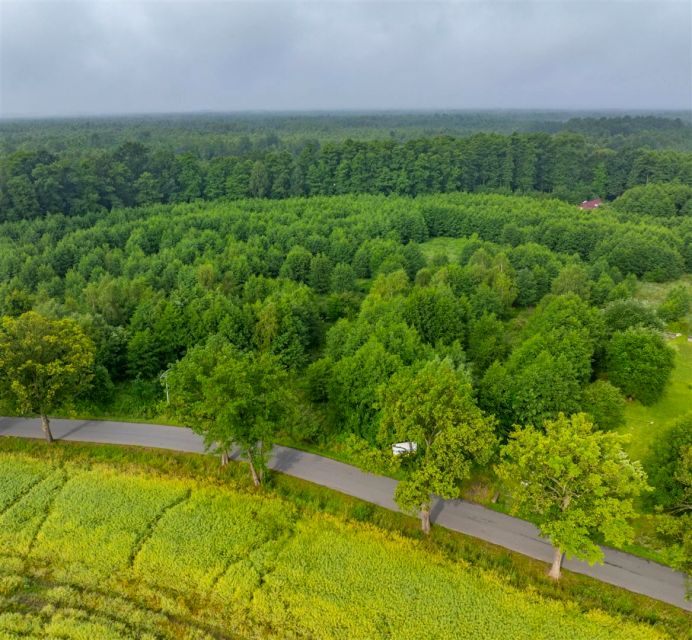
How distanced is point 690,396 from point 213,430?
35.5 metres

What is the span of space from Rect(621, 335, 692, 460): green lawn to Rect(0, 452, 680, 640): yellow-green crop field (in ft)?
49.5

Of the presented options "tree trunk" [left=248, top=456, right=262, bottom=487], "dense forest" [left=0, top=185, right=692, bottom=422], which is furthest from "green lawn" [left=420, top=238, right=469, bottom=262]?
"tree trunk" [left=248, top=456, right=262, bottom=487]

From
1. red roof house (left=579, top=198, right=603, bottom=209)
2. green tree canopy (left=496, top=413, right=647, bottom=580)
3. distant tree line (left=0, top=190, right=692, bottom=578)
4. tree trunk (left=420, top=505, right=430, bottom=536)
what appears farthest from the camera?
red roof house (left=579, top=198, right=603, bottom=209)

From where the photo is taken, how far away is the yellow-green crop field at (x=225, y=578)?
65.4 feet

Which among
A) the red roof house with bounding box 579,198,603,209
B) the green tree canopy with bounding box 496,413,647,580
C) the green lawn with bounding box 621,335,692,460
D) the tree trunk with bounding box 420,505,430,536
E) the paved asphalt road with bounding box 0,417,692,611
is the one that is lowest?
the red roof house with bounding box 579,198,603,209

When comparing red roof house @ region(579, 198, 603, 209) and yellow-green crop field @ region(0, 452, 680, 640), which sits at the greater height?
yellow-green crop field @ region(0, 452, 680, 640)

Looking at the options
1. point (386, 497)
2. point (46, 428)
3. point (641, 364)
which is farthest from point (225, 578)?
point (641, 364)

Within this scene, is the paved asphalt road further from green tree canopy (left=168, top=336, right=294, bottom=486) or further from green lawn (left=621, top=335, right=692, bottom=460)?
green lawn (left=621, top=335, right=692, bottom=460)

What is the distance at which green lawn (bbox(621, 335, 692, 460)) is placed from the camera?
3247cm

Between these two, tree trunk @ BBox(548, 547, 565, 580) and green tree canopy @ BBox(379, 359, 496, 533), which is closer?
tree trunk @ BBox(548, 547, 565, 580)

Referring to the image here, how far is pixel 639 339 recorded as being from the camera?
36.6 metres

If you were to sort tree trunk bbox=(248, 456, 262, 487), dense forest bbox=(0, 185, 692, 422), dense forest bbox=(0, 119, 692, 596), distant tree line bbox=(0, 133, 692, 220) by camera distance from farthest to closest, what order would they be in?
distant tree line bbox=(0, 133, 692, 220)
dense forest bbox=(0, 185, 692, 422)
tree trunk bbox=(248, 456, 262, 487)
dense forest bbox=(0, 119, 692, 596)

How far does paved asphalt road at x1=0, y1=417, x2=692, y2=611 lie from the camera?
22.4 m

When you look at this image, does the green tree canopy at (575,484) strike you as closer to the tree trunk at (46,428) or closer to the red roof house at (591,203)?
the tree trunk at (46,428)
